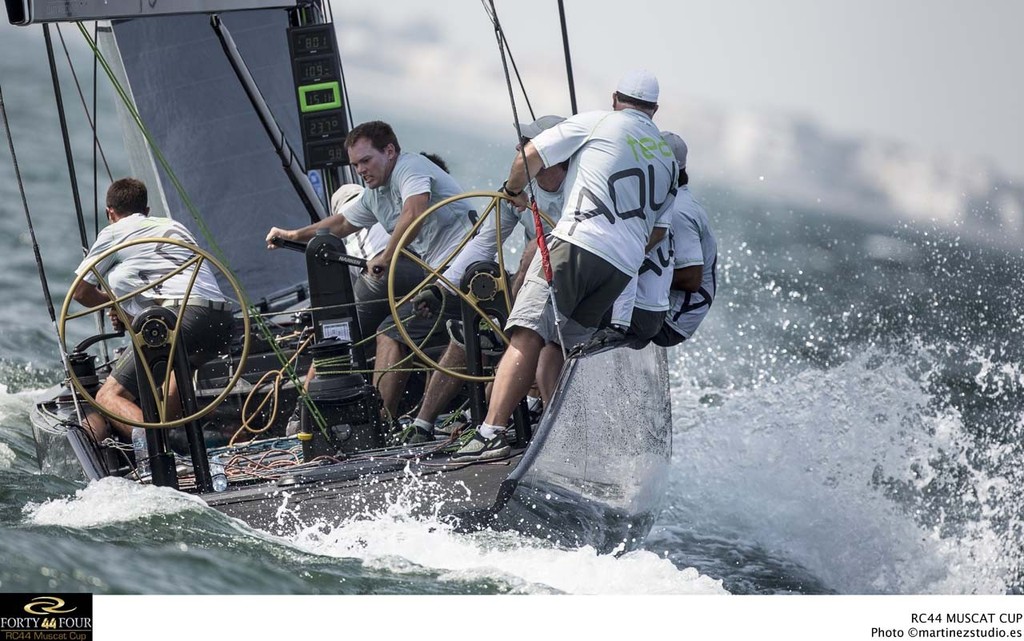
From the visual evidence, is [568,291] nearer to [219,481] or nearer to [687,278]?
[687,278]

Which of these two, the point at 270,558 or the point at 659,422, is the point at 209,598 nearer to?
the point at 270,558

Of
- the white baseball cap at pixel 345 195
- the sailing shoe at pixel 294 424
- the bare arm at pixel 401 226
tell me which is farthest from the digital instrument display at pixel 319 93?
the sailing shoe at pixel 294 424

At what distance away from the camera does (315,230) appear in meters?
4.67

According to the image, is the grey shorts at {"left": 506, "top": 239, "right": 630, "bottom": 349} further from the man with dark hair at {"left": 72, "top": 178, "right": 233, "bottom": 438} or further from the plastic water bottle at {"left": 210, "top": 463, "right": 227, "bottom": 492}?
the man with dark hair at {"left": 72, "top": 178, "right": 233, "bottom": 438}

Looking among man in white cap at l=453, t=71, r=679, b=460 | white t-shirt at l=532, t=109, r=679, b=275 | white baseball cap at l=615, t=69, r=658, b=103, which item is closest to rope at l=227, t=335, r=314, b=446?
Result: man in white cap at l=453, t=71, r=679, b=460

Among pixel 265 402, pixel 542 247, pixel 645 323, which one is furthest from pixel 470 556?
pixel 265 402

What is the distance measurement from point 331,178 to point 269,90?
1602mm

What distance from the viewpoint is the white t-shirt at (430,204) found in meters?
4.63

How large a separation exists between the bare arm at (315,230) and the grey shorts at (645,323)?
103 cm

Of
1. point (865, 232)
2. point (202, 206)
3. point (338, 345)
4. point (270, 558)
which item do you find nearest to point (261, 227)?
point (202, 206)

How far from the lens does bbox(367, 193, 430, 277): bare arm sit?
4.30 m

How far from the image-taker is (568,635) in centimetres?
350

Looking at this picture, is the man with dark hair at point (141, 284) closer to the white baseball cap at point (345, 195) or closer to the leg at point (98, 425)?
the leg at point (98, 425)

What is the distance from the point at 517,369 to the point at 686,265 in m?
0.69
